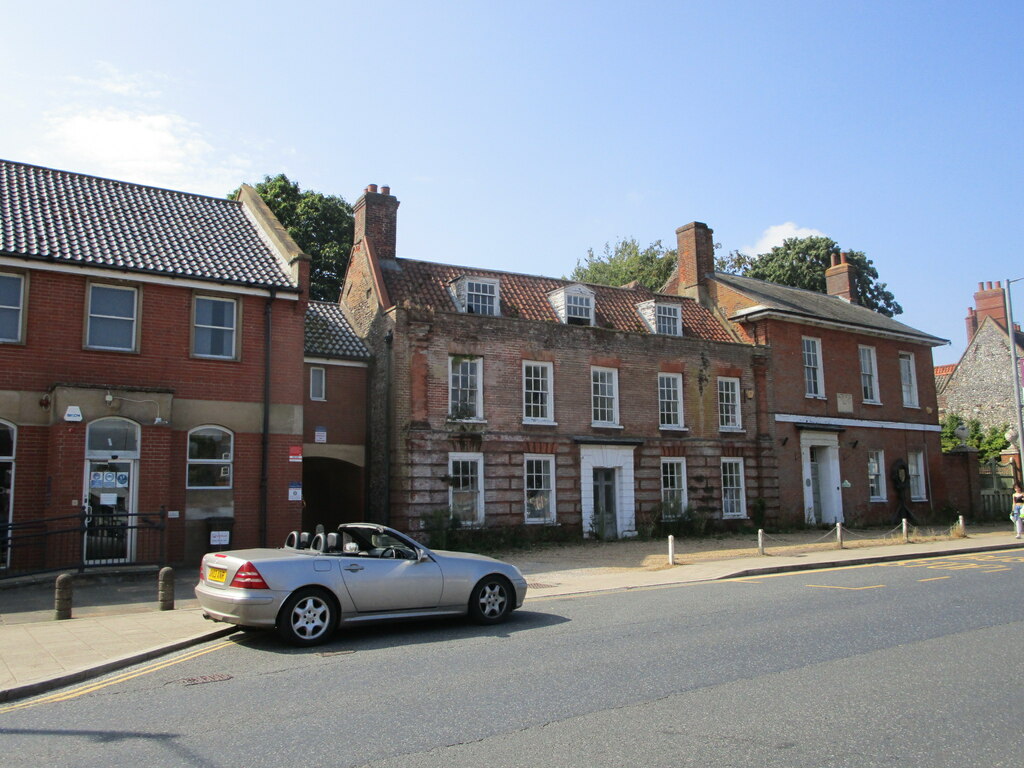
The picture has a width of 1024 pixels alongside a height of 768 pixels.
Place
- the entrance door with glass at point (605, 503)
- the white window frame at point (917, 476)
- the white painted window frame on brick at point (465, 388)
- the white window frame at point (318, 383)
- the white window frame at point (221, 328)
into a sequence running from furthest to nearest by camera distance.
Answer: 1. the white window frame at point (917, 476)
2. the entrance door with glass at point (605, 503)
3. the white window frame at point (318, 383)
4. the white painted window frame on brick at point (465, 388)
5. the white window frame at point (221, 328)

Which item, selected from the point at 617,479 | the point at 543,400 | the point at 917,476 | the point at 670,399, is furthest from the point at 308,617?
the point at 917,476

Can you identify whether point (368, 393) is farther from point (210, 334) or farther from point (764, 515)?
point (764, 515)

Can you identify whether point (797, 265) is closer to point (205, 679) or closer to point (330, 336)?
point (330, 336)

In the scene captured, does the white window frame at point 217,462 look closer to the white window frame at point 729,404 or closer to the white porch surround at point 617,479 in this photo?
the white porch surround at point 617,479

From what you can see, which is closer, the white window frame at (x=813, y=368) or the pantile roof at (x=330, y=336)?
the pantile roof at (x=330, y=336)

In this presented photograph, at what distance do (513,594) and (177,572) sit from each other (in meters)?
9.66

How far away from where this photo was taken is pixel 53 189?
66.0 ft

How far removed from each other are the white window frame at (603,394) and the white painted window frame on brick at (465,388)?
394cm

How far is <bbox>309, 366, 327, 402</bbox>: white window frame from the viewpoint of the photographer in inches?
927

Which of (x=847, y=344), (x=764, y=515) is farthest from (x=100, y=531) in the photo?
(x=847, y=344)

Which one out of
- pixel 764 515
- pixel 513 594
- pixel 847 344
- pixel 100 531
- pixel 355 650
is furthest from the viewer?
pixel 847 344

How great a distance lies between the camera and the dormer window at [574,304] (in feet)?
86.4

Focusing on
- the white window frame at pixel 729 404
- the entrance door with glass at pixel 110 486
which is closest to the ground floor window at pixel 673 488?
the white window frame at pixel 729 404

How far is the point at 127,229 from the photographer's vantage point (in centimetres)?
1964
